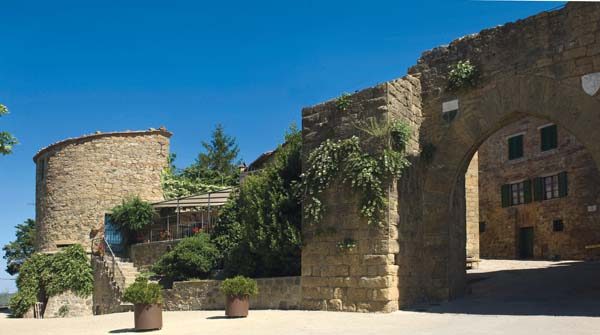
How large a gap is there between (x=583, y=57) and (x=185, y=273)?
1151 cm

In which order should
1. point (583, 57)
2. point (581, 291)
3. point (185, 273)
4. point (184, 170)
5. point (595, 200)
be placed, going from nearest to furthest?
point (583, 57)
point (581, 291)
point (185, 273)
point (595, 200)
point (184, 170)

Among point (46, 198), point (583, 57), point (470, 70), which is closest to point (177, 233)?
point (46, 198)

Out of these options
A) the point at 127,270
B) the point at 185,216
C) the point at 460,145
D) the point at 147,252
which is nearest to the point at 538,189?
the point at 185,216

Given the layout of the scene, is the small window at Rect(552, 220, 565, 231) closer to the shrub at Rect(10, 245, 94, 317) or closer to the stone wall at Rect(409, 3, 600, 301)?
the stone wall at Rect(409, 3, 600, 301)

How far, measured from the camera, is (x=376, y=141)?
40.1 feet

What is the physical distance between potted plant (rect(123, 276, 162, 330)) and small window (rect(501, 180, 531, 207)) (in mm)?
20730

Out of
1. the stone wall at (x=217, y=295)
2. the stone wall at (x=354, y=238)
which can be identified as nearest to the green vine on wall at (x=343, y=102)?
the stone wall at (x=354, y=238)

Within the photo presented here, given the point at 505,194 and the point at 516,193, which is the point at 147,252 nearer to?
the point at 505,194

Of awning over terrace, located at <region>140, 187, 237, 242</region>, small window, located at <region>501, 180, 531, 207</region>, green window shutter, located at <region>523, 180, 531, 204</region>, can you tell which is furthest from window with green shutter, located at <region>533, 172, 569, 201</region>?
awning over terrace, located at <region>140, 187, 237, 242</region>

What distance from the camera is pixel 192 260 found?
57.1 ft

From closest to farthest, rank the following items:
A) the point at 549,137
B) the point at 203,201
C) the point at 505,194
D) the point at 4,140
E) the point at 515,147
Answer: the point at 4,140, the point at 203,201, the point at 549,137, the point at 515,147, the point at 505,194

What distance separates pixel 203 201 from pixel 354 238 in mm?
11310

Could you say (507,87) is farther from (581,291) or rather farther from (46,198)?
(46,198)

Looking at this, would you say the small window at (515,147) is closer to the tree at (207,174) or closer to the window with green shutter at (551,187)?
the window with green shutter at (551,187)
